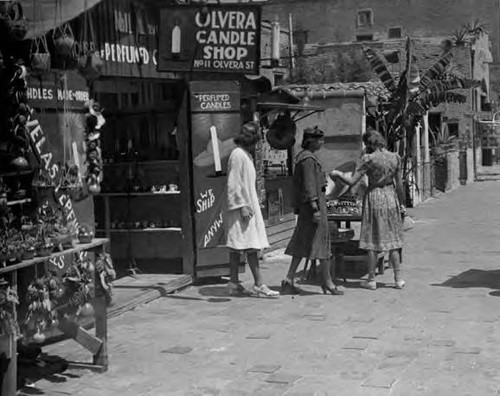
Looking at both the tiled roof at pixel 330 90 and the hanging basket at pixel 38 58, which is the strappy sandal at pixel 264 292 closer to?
the hanging basket at pixel 38 58

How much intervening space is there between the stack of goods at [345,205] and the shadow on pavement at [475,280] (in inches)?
61.4

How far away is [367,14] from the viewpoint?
48.9 meters

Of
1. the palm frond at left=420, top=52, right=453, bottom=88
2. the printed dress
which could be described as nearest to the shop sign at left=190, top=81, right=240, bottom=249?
the printed dress

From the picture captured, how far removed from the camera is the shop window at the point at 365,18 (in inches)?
1919

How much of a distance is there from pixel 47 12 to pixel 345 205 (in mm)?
5842

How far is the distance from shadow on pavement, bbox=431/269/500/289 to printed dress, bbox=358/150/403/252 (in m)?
1.02

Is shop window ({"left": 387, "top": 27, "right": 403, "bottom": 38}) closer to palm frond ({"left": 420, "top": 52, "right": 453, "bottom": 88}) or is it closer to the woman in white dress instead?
palm frond ({"left": 420, "top": 52, "right": 453, "bottom": 88})

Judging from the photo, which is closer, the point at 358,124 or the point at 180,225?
the point at 180,225

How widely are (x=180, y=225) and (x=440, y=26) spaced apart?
40.0 meters

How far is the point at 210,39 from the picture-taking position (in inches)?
397

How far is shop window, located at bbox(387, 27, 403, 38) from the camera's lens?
158 feet

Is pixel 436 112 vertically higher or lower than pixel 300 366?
higher

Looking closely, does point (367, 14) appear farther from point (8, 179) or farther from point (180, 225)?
point (8, 179)

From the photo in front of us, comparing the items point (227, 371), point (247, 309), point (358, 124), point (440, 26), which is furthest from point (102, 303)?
point (440, 26)
